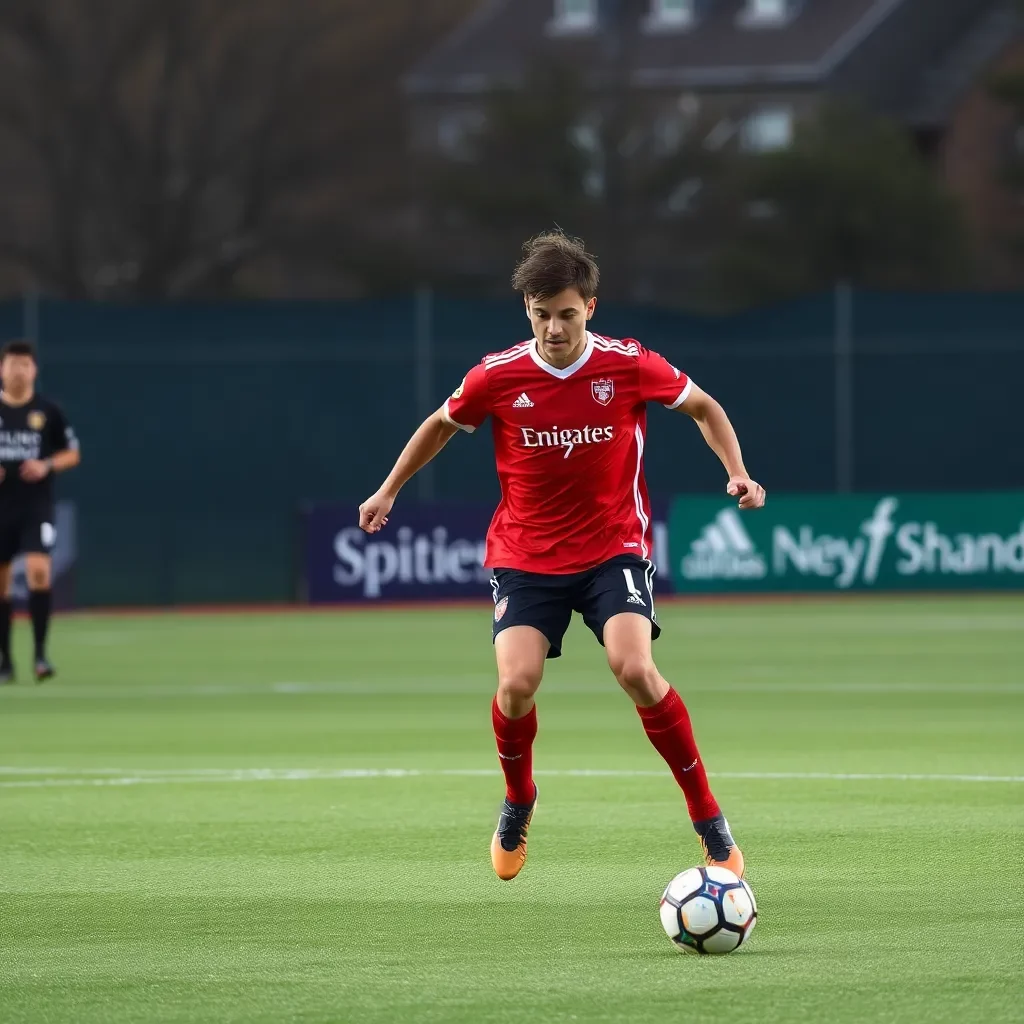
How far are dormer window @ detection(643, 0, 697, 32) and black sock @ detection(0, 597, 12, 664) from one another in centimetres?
5474

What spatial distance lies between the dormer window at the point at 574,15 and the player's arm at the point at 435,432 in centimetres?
6284

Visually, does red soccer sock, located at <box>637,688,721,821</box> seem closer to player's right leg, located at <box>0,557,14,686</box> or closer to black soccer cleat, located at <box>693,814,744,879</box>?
black soccer cleat, located at <box>693,814,744,879</box>

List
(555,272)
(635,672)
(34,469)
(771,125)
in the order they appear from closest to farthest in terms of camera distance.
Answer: (635,672) → (555,272) → (34,469) → (771,125)

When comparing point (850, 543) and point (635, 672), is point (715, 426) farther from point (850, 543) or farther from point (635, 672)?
point (850, 543)

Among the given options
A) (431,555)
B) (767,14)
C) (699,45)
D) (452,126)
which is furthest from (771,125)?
(431,555)

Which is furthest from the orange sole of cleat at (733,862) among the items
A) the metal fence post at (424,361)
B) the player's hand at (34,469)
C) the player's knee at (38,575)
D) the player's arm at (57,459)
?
the metal fence post at (424,361)

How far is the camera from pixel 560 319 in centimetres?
752

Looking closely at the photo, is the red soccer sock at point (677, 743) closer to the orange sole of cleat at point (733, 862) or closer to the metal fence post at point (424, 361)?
the orange sole of cleat at point (733, 862)

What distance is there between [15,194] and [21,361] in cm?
4010

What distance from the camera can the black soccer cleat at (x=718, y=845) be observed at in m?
7.09

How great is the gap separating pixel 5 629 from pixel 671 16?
5548 cm

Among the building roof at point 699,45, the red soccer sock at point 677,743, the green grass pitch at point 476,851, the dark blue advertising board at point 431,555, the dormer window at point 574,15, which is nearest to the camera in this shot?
the green grass pitch at point 476,851

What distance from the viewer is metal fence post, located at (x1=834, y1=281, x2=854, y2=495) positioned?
27.9 m

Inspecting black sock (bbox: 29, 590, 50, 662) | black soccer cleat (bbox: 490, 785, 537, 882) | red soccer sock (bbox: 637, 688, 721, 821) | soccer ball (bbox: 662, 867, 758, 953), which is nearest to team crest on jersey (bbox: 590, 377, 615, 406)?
red soccer sock (bbox: 637, 688, 721, 821)
